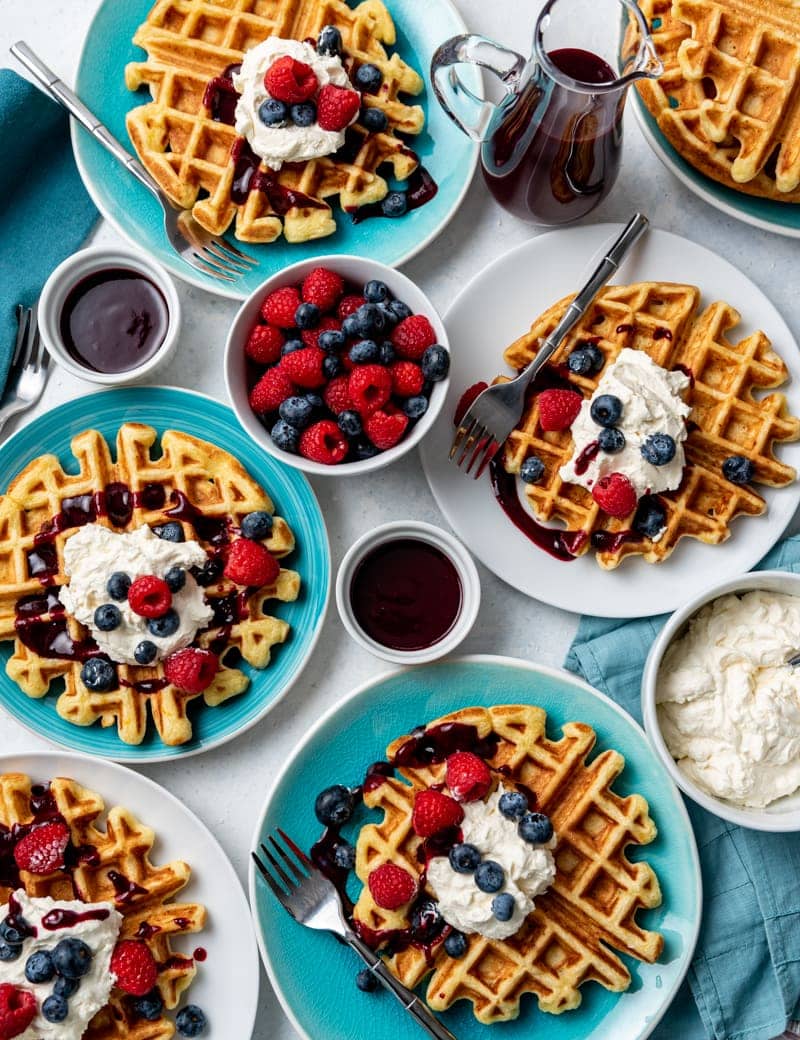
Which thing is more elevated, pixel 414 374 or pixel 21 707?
pixel 414 374

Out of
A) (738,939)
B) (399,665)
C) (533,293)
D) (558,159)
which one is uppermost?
(558,159)

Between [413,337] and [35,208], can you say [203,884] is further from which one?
[35,208]

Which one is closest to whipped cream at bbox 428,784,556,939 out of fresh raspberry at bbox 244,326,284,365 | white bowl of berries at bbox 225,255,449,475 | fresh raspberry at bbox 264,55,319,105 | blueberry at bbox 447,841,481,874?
blueberry at bbox 447,841,481,874

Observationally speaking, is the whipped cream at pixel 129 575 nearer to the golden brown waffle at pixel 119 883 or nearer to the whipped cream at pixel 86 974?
the golden brown waffle at pixel 119 883

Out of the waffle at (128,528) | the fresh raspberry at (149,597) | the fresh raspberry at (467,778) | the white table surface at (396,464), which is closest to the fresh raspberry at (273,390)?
the waffle at (128,528)

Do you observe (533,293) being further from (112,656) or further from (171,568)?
(112,656)

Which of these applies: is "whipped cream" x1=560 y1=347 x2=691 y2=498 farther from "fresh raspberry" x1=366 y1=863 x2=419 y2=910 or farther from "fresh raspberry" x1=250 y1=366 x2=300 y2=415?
"fresh raspberry" x1=366 y1=863 x2=419 y2=910

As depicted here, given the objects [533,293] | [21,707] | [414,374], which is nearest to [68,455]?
[21,707]
